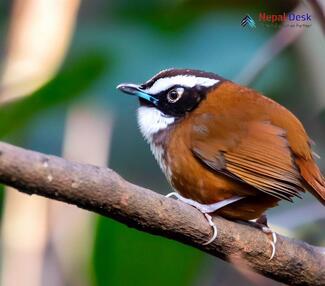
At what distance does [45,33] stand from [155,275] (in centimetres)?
125

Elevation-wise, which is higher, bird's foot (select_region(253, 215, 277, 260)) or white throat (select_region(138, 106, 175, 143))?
white throat (select_region(138, 106, 175, 143))

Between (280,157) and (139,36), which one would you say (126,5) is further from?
(280,157)

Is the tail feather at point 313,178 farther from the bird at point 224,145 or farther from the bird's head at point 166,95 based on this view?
the bird's head at point 166,95

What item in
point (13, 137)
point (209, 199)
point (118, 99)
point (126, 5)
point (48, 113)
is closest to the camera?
point (209, 199)

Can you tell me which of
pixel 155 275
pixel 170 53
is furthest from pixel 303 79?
pixel 155 275

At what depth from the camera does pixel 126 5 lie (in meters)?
4.75

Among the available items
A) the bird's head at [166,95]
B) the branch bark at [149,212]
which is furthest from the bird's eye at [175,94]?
the branch bark at [149,212]

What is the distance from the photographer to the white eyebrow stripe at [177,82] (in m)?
3.40

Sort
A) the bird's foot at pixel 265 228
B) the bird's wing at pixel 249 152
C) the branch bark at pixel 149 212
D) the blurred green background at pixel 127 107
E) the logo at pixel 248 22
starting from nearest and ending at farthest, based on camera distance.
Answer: the branch bark at pixel 149 212 < the bird's foot at pixel 265 228 < the bird's wing at pixel 249 152 < the blurred green background at pixel 127 107 < the logo at pixel 248 22

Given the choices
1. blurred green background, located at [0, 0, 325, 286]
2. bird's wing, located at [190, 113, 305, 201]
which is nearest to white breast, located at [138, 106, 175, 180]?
bird's wing, located at [190, 113, 305, 201]

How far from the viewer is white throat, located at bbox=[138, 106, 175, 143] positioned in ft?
11.1

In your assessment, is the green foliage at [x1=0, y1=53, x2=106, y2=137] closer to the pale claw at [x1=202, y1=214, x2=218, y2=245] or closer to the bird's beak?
the bird's beak

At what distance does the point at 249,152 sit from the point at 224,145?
0.09m

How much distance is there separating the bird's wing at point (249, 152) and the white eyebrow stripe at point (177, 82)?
14 centimetres
